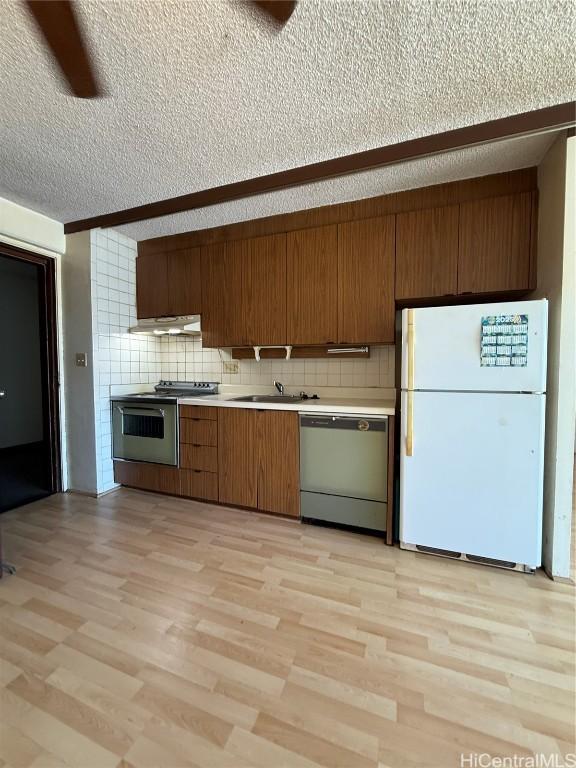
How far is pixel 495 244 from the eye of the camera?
2025mm

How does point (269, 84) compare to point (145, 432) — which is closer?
point (269, 84)

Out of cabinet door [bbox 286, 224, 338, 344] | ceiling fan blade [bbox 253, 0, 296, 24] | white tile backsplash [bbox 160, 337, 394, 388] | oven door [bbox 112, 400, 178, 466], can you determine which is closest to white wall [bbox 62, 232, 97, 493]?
oven door [bbox 112, 400, 178, 466]

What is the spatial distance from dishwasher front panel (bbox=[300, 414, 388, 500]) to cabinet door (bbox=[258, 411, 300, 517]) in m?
0.07

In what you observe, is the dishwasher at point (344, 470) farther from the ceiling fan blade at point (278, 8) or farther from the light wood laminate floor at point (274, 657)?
the ceiling fan blade at point (278, 8)

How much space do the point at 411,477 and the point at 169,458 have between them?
1982 millimetres

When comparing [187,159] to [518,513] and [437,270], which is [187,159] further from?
[518,513]

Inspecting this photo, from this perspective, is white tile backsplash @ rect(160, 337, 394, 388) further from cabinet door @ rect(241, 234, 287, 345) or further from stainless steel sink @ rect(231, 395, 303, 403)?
cabinet door @ rect(241, 234, 287, 345)

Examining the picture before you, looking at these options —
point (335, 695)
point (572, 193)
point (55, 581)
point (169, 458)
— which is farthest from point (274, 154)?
point (55, 581)

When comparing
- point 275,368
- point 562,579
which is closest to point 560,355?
point 562,579

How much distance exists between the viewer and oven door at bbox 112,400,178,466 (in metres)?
2.73

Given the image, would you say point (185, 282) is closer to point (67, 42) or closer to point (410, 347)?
point (67, 42)

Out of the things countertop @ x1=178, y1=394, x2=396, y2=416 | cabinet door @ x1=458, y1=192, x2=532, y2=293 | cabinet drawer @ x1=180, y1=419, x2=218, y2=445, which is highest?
cabinet door @ x1=458, y1=192, x2=532, y2=293

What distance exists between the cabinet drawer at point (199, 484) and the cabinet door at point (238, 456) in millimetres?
60

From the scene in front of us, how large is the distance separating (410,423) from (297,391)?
124 cm
